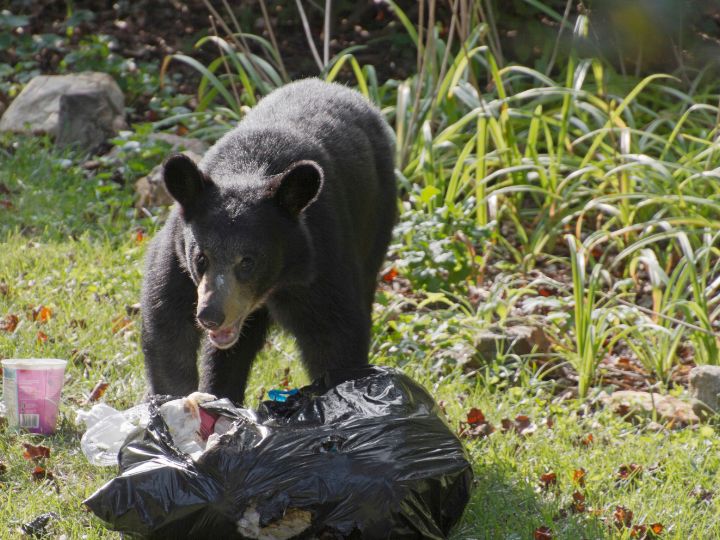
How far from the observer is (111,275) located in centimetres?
552

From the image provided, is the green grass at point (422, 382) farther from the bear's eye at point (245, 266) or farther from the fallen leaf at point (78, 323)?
the bear's eye at point (245, 266)

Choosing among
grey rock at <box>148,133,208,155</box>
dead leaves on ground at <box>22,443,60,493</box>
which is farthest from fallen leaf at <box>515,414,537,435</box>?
grey rock at <box>148,133,208,155</box>

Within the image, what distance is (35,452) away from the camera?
3600 millimetres

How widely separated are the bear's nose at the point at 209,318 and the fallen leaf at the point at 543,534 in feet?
4.07

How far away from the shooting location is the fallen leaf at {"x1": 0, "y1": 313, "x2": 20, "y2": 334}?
4781 millimetres

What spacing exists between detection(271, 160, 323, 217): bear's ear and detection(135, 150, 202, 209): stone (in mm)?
3115

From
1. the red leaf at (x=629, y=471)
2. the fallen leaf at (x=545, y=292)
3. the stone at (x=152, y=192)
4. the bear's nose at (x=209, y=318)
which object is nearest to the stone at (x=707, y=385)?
the red leaf at (x=629, y=471)

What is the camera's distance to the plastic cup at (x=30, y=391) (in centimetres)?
375

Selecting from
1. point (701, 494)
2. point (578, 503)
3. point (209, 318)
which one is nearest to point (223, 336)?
point (209, 318)

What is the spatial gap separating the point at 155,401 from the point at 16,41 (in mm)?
6992

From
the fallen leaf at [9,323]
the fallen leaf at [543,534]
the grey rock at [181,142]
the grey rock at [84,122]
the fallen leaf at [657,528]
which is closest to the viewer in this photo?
the fallen leaf at [543,534]

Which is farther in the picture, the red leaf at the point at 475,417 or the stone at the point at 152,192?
the stone at the point at 152,192

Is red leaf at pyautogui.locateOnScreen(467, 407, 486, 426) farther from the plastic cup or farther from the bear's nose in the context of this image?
the plastic cup

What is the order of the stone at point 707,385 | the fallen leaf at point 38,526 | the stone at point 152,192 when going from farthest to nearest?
the stone at point 152,192 → the stone at point 707,385 → the fallen leaf at point 38,526
